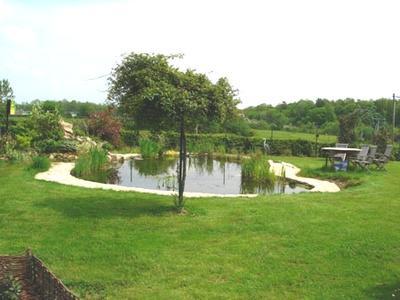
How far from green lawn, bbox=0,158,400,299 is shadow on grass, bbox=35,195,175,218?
0.6 inches

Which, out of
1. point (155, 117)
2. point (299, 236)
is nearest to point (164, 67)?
point (155, 117)

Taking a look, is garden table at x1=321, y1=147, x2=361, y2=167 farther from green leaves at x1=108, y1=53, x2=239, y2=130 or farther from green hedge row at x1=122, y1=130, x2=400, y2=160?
green leaves at x1=108, y1=53, x2=239, y2=130

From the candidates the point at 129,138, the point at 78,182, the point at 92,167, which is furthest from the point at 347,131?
the point at 78,182

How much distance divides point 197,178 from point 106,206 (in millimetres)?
6018

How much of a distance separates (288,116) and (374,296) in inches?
1769

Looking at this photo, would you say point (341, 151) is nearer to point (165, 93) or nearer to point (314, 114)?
point (165, 93)

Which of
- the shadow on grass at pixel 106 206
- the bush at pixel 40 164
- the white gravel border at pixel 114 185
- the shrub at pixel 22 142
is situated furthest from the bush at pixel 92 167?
the shadow on grass at pixel 106 206

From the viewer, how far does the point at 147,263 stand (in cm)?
504

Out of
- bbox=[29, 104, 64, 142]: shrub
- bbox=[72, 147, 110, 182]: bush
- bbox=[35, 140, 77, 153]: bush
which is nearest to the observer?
bbox=[72, 147, 110, 182]: bush

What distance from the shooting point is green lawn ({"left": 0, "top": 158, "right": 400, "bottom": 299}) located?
4545 millimetres

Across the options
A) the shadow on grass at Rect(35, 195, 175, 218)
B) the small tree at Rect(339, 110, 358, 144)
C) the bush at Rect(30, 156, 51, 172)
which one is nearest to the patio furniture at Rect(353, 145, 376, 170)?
the small tree at Rect(339, 110, 358, 144)

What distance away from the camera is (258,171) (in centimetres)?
1301

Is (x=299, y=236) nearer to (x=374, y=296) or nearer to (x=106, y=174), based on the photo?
(x=374, y=296)

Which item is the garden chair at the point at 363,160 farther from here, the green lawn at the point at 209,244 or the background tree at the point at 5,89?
the background tree at the point at 5,89
